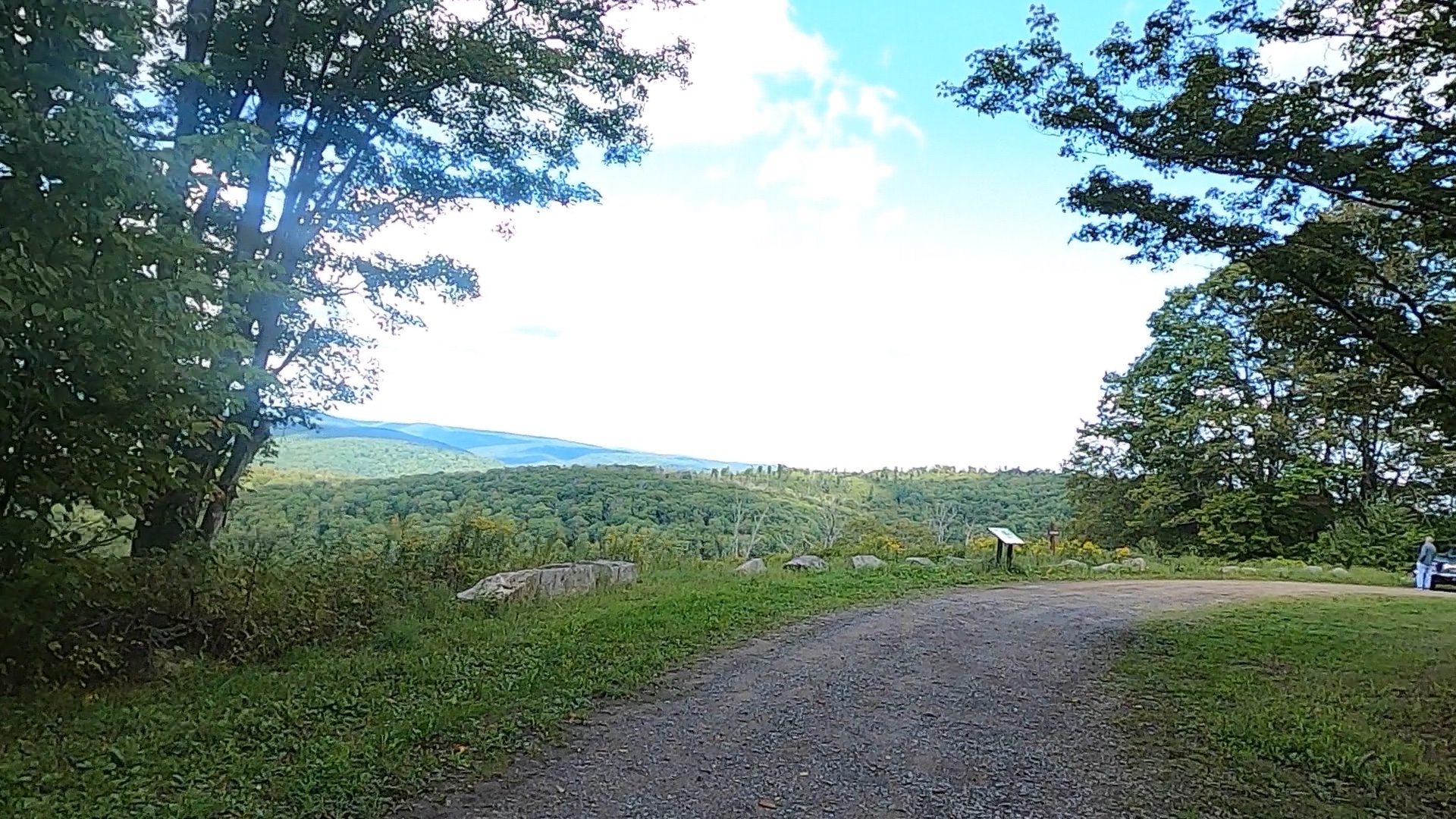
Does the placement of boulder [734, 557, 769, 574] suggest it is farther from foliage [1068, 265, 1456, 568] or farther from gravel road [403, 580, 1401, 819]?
foliage [1068, 265, 1456, 568]

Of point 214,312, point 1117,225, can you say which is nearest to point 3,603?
point 214,312

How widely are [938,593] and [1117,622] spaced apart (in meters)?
2.41

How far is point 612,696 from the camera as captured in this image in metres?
5.11

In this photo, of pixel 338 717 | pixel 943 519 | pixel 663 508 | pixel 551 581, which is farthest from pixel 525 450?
pixel 338 717

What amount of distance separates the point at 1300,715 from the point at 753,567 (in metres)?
7.39

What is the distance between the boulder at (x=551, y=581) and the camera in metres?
7.80

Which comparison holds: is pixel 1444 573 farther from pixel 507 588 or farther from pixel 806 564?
pixel 507 588

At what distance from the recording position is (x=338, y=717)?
14.2 feet

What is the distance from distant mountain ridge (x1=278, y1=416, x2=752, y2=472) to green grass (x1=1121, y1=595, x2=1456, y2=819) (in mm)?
14043

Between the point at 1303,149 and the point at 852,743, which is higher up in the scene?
the point at 1303,149

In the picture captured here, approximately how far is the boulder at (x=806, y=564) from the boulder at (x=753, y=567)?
0.37 metres

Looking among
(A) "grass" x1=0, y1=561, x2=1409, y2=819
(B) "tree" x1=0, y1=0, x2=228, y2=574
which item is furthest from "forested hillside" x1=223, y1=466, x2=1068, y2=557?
(B) "tree" x1=0, y1=0, x2=228, y2=574

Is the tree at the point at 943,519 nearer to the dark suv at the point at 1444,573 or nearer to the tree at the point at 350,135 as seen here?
the dark suv at the point at 1444,573

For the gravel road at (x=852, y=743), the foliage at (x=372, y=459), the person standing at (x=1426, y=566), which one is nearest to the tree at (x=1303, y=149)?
the gravel road at (x=852, y=743)
